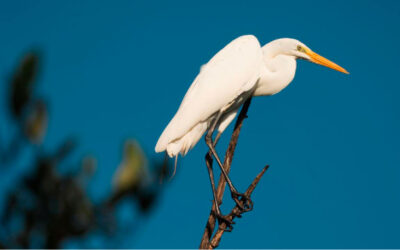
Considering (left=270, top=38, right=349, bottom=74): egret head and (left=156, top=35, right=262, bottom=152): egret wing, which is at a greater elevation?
(left=270, top=38, right=349, bottom=74): egret head

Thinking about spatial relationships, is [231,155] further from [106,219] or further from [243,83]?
[106,219]

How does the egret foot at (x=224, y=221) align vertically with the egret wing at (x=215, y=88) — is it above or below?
below

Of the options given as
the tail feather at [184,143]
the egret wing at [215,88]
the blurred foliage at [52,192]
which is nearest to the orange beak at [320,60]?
the egret wing at [215,88]

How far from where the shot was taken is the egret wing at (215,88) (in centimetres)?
379

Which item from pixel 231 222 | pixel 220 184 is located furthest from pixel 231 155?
pixel 231 222

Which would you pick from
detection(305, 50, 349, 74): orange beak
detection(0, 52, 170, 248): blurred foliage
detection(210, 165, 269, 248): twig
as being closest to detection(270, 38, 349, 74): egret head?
detection(305, 50, 349, 74): orange beak

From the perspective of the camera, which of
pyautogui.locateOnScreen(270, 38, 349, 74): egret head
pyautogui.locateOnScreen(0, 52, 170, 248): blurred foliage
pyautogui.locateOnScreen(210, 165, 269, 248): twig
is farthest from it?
pyautogui.locateOnScreen(270, 38, 349, 74): egret head

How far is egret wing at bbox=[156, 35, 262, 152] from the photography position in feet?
12.4

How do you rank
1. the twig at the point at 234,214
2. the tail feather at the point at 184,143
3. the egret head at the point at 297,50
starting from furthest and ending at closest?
the egret head at the point at 297,50 < the tail feather at the point at 184,143 < the twig at the point at 234,214

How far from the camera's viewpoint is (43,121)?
1660 mm

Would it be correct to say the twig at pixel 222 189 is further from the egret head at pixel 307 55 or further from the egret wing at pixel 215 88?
the egret head at pixel 307 55

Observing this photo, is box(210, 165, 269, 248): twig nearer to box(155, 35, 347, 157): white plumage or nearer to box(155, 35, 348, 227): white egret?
box(155, 35, 348, 227): white egret

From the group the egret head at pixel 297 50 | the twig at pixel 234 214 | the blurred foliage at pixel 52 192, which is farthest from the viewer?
the egret head at pixel 297 50

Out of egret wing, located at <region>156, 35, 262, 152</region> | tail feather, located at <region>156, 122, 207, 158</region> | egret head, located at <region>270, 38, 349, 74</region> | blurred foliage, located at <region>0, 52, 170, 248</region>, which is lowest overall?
blurred foliage, located at <region>0, 52, 170, 248</region>
